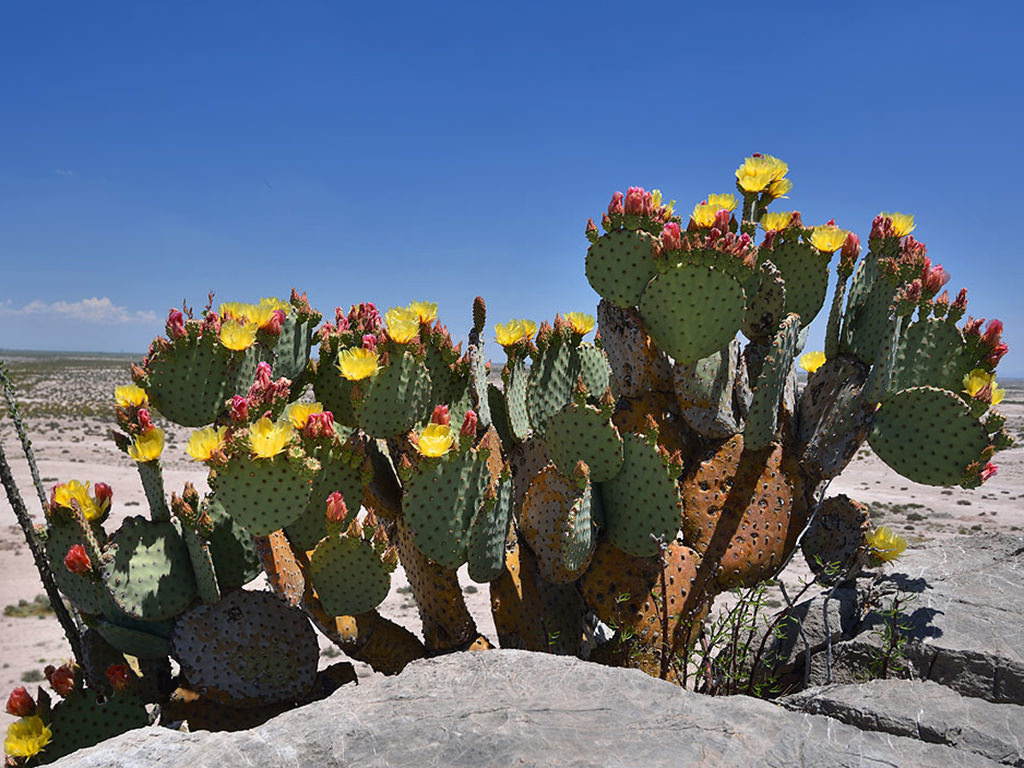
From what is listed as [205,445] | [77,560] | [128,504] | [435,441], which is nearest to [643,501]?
[435,441]

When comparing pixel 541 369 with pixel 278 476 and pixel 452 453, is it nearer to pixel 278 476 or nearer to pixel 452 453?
pixel 452 453

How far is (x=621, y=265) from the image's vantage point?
3.22 meters

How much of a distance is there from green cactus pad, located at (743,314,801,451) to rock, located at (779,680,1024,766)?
128cm

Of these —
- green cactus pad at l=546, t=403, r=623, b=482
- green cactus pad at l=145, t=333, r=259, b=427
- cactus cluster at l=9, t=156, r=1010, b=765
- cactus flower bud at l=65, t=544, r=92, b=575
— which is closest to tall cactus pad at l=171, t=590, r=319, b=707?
cactus cluster at l=9, t=156, r=1010, b=765

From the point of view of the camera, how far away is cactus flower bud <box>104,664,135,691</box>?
2916 mm

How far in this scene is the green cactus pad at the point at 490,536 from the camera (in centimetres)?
294

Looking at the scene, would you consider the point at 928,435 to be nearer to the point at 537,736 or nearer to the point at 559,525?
the point at 559,525

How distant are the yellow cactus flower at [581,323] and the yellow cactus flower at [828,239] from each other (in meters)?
1.20

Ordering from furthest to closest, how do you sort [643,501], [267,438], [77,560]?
[643,501]
[77,560]
[267,438]

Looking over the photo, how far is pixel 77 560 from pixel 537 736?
198cm

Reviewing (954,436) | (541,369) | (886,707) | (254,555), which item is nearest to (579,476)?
(541,369)

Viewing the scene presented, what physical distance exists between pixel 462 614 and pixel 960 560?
2970 millimetres

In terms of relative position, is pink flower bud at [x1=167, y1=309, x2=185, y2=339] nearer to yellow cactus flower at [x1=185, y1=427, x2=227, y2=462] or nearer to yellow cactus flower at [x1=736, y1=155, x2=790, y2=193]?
yellow cactus flower at [x1=185, y1=427, x2=227, y2=462]

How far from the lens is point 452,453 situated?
9.11 ft
